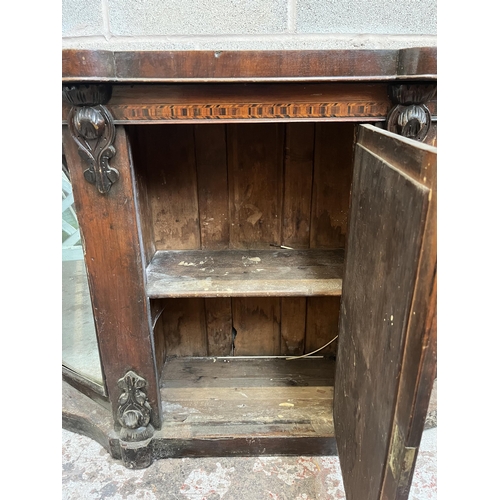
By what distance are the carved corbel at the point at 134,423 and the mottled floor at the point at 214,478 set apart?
0.14ft

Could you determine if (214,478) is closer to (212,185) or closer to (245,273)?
(245,273)

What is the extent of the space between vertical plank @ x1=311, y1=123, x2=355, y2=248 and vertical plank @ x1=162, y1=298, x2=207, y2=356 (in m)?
0.52

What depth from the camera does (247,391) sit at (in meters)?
1.35

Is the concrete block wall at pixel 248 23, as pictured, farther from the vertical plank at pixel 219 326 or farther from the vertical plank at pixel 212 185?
the vertical plank at pixel 219 326

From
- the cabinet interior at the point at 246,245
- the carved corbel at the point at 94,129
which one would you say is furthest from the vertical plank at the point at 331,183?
the carved corbel at the point at 94,129

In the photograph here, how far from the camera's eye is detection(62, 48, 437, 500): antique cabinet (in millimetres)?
627

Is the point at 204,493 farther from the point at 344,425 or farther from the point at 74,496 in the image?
the point at 344,425

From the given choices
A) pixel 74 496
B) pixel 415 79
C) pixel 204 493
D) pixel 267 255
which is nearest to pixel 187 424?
pixel 204 493

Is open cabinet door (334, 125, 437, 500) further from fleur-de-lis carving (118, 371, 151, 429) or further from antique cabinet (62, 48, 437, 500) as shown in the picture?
fleur-de-lis carving (118, 371, 151, 429)

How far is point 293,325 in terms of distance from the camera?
4.90 ft

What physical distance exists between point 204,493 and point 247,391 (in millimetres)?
339

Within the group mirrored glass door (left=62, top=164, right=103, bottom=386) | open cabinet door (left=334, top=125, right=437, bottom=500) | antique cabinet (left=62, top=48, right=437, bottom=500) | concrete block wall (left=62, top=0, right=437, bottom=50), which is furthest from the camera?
mirrored glass door (left=62, top=164, right=103, bottom=386)

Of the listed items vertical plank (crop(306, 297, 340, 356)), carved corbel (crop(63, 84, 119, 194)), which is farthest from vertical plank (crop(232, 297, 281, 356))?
carved corbel (crop(63, 84, 119, 194))

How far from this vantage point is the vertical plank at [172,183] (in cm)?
122
